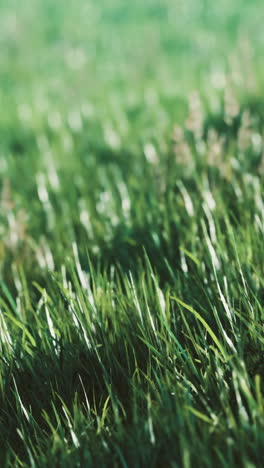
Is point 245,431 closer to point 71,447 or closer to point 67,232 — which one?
point 71,447

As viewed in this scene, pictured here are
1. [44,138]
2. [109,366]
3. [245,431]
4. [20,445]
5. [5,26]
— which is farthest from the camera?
[5,26]

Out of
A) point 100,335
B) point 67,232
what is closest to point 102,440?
point 100,335

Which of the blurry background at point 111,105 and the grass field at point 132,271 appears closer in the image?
the grass field at point 132,271

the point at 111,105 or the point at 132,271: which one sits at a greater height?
the point at 111,105

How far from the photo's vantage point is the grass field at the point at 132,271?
4.59 ft

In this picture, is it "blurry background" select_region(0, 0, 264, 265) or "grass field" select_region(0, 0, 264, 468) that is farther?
"blurry background" select_region(0, 0, 264, 265)

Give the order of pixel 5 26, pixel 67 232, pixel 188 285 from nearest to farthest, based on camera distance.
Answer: pixel 188 285 → pixel 67 232 → pixel 5 26

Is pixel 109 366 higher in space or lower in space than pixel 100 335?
lower

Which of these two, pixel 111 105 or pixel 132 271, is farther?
pixel 111 105

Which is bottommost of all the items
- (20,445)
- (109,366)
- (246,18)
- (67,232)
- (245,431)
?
(245,431)

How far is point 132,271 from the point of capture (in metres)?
2.21

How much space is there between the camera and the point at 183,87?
5.11 meters

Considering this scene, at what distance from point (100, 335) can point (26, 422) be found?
0.33 metres

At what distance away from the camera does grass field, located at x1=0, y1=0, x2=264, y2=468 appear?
4.59 feet
